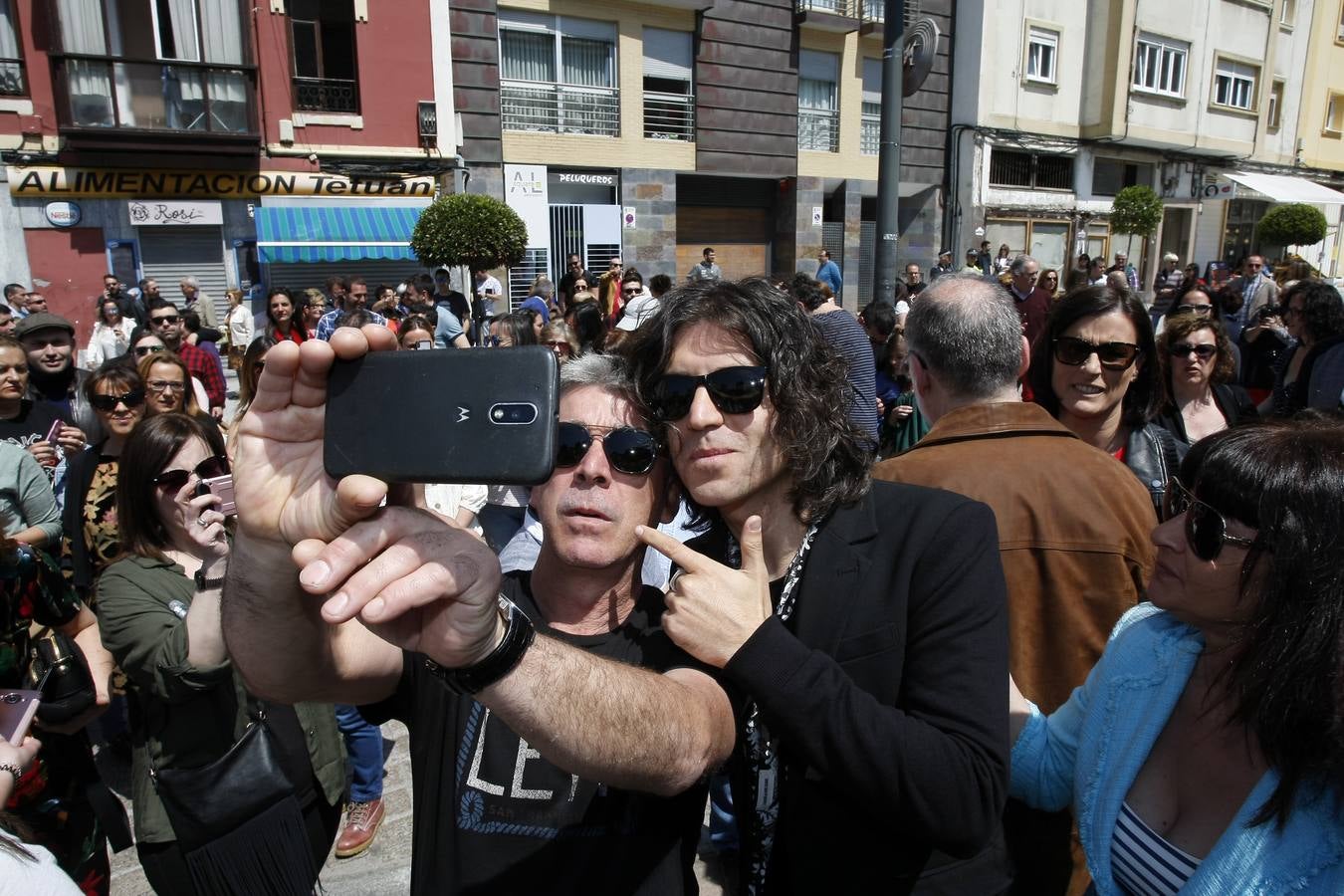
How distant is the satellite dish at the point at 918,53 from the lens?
8164mm

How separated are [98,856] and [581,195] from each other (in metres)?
17.0

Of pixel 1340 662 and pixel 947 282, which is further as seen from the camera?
pixel 947 282

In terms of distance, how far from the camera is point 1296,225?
20.2 metres

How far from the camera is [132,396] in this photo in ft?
13.4

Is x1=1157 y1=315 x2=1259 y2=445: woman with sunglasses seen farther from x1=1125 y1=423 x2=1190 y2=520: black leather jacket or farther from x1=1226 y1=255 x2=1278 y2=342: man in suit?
x1=1226 y1=255 x2=1278 y2=342: man in suit

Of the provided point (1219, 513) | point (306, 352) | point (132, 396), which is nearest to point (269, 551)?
point (306, 352)

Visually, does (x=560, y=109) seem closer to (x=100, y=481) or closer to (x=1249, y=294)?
(x=1249, y=294)

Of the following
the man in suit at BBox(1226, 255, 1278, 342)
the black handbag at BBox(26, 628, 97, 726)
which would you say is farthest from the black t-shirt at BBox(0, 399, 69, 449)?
the man in suit at BBox(1226, 255, 1278, 342)

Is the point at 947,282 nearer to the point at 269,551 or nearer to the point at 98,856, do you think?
the point at 269,551

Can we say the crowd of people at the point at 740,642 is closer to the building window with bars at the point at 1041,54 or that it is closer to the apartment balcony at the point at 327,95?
the apartment balcony at the point at 327,95

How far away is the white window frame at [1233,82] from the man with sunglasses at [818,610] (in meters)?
29.2

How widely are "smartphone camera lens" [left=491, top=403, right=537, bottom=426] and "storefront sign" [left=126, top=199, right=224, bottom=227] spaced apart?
16.8 metres

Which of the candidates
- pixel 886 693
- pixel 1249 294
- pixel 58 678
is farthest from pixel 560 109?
pixel 886 693

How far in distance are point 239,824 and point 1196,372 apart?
3952 mm
